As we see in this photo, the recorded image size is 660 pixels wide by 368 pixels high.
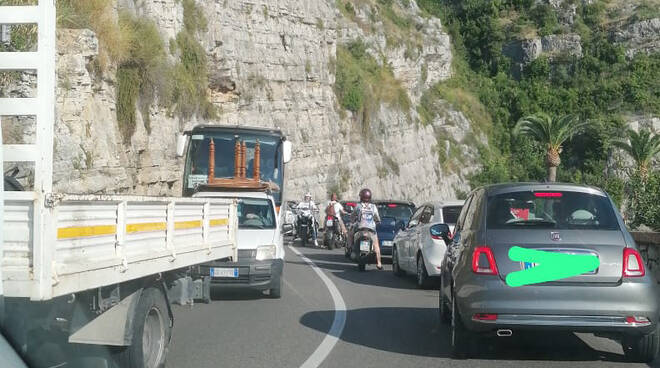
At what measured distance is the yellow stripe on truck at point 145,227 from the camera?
7282 millimetres

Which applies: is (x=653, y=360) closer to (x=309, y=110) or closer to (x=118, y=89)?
(x=118, y=89)

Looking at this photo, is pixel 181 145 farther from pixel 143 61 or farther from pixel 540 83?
pixel 540 83

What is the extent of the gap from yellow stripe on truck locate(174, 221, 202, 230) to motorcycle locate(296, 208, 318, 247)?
2032cm

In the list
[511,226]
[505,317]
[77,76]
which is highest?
[77,76]

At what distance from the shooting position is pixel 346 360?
29.5 ft

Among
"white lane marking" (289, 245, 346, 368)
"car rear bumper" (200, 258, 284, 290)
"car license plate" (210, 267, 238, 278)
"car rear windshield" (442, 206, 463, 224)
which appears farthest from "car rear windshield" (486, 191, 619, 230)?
"car rear windshield" (442, 206, 463, 224)

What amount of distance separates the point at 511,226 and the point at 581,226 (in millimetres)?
695

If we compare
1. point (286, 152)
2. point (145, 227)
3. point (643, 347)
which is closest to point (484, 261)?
point (643, 347)

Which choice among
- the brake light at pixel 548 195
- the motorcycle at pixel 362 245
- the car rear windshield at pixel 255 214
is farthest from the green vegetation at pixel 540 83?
the brake light at pixel 548 195

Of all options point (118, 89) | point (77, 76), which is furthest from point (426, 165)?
point (77, 76)

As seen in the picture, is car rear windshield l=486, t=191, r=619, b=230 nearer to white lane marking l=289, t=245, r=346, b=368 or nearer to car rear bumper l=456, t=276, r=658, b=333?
car rear bumper l=456, t=276, r=658, b=333

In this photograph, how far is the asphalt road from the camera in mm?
8961

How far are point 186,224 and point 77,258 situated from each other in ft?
10.1

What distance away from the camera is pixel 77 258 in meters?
6.09
